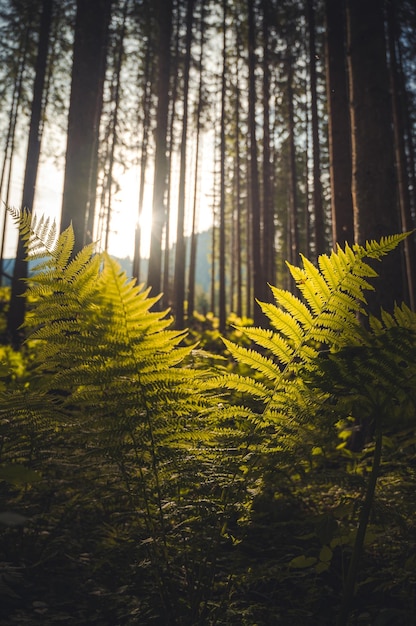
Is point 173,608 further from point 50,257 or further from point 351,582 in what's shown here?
point 50,257

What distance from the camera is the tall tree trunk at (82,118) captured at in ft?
20.7

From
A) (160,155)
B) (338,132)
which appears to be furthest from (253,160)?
(338,132)

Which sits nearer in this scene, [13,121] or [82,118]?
[82,118]

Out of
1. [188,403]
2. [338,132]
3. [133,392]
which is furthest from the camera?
[338,132]

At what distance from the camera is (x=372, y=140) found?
4461mm

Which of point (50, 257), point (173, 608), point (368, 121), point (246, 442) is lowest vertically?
point (173, 608)

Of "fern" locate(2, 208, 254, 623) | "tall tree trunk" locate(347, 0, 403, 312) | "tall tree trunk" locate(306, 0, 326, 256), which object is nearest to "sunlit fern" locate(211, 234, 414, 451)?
"fern" locate(2, 208, 254, 623)

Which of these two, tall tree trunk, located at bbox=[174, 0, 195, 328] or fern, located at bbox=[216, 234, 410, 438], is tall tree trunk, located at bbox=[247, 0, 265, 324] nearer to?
tall tree trunk, located at bbox=[174, 0, 195, 328]

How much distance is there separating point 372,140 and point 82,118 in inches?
179

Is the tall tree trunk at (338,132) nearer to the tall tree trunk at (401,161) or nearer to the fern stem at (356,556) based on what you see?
the fern stem at (356,556)

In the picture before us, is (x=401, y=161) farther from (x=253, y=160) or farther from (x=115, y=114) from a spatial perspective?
(x=115, y=114)

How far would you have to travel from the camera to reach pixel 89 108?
6.59m

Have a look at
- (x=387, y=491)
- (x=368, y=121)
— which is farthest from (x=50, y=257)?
(x=368, y=121)

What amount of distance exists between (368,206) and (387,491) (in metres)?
3.16
